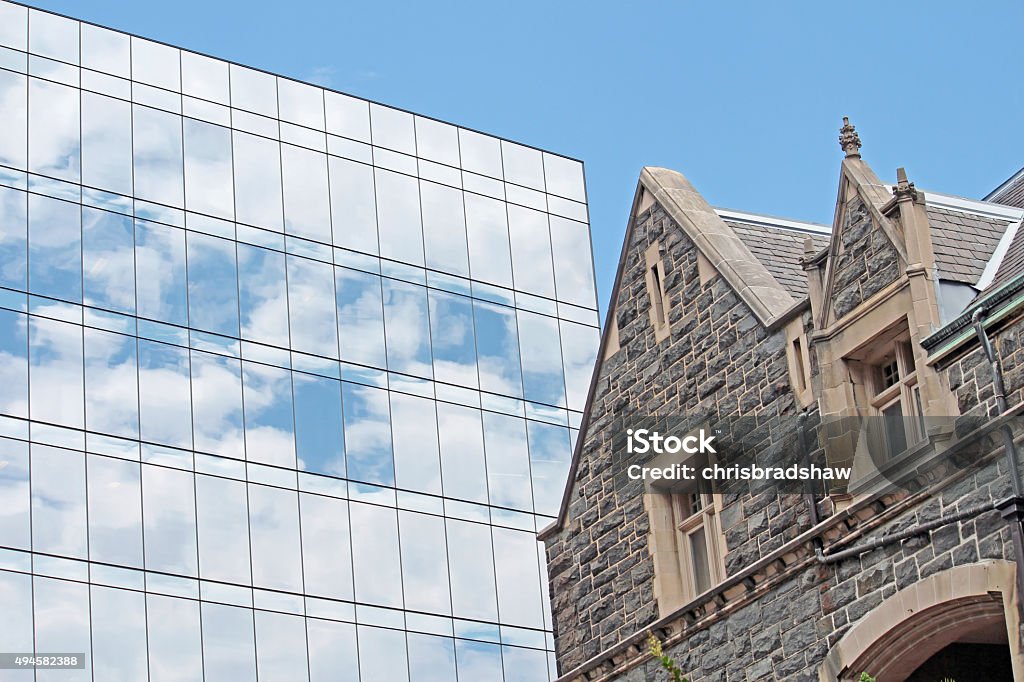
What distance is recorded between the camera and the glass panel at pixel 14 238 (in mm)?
47688

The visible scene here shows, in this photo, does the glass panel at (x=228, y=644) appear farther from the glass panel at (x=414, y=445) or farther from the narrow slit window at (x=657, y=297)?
the narrow slit window at (x=657, y=297)

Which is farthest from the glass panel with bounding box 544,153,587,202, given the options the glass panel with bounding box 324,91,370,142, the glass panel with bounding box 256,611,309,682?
the glass panel with bounding box 256,611,309,682

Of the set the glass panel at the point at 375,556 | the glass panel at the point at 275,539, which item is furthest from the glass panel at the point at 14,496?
the glass panel at the point at 375,556

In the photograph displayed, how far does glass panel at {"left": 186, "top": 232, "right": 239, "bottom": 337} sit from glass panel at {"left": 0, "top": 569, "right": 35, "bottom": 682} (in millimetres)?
9214

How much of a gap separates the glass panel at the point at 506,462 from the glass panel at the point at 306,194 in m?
7.43

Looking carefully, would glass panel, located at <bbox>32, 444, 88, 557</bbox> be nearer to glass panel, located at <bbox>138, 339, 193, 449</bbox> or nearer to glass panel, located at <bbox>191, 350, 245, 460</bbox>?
glass panel, located at <bbox>138, 339, 193, 449</bbox>

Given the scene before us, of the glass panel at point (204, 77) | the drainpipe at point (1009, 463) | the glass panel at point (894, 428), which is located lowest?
the drainpipe at point (1009, 463)

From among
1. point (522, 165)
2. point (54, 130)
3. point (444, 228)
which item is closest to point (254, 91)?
point (54, 130)

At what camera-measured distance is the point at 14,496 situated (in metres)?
45.0

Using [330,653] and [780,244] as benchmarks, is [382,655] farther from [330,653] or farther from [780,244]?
[780,244]

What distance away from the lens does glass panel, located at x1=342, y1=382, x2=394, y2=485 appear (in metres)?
51.8

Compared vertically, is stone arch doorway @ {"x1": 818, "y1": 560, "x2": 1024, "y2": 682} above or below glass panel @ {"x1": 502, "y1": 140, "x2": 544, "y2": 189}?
below

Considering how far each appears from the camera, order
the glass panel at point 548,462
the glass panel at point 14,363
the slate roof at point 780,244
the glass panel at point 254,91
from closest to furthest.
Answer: the slate roof at point 780,244, the glass panel at point 14,363, the glass panel at point 254,91, the glass panel at point 548,462

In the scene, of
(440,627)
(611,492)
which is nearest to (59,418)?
(440,627)
